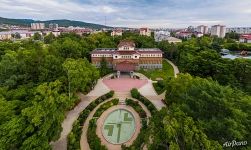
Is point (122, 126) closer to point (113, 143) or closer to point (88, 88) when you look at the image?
point (113, 143)

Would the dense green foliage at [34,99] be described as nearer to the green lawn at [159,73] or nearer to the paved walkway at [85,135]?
the paved walkway at [85,135]

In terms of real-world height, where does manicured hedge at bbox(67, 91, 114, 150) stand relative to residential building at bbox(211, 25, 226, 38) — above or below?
below

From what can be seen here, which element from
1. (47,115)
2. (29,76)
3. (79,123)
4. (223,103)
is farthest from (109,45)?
(223,103)

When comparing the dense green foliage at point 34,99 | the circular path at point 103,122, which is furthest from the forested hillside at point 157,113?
the circular path at point 103,122

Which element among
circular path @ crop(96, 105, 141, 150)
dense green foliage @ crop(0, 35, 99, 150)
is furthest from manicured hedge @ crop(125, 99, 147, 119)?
dense green foliage @ crop(0, 35, 99, 150)

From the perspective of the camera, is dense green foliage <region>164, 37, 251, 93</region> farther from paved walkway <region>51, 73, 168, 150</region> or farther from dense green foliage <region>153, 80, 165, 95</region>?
paved walkway <region>51, 73, 168, 150</region>

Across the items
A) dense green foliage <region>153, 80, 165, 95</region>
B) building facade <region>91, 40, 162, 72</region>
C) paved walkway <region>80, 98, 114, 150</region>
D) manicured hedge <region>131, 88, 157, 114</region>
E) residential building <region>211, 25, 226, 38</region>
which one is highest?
residential building <region>211, 25, 226, 38</region>

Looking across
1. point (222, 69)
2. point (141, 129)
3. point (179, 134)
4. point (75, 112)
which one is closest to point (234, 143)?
point (179, 134)
